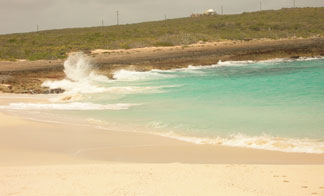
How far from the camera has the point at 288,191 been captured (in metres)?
5.83

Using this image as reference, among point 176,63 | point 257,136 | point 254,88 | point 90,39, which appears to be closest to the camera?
point 257,136

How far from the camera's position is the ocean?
33.3 feet

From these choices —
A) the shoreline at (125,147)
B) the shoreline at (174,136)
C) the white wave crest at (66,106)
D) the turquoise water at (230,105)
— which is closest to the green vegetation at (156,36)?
the turquoise water at (230,105)

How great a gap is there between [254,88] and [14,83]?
12107 millimetres

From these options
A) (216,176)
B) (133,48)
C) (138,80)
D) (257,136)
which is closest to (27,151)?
(216,176)

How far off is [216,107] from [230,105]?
572mm

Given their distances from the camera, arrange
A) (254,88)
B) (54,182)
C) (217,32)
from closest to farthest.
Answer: (54,182), (254,88), (217,32)

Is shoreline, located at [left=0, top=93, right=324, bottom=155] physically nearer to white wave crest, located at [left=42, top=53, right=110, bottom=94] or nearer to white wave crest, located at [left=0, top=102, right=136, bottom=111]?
white wave crest, located at [left=0, top=102, right=136, bottom=111]

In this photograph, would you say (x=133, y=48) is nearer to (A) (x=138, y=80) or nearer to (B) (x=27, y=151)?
(A) (x=138, y=80)

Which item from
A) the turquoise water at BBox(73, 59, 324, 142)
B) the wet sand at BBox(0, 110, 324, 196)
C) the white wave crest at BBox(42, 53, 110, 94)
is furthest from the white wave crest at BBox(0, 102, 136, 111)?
the wet sand at BBox(0, 110, 324, 196)

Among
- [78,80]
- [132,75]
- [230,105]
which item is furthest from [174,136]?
[132,75]

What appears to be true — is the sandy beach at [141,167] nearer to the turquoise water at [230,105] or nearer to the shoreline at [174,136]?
the shoreline at [174,136]

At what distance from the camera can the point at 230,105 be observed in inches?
580

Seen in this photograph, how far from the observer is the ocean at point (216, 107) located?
10156 mm
